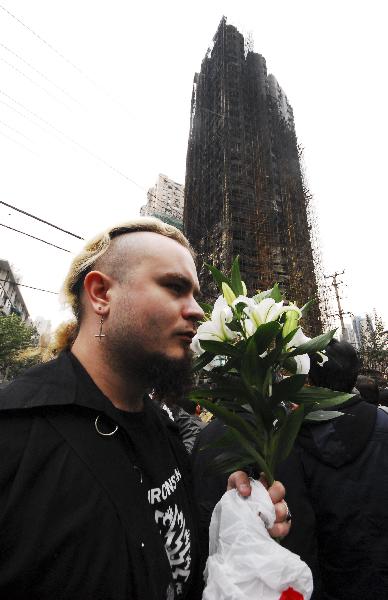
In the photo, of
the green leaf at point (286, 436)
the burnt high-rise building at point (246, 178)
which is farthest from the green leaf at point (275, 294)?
the burnt high-rise building at point (246, 178)

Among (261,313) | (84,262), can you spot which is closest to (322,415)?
(261,313)

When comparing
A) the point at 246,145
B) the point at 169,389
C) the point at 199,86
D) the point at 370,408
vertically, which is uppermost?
the point at 199,86

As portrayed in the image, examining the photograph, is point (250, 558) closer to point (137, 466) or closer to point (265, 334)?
point (137, 466)

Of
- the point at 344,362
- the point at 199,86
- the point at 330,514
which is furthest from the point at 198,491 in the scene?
the point at 199,86

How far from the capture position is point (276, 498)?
102cm

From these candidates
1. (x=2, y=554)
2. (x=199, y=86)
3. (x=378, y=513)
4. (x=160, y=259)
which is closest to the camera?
(x=2, y=554)

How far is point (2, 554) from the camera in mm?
683

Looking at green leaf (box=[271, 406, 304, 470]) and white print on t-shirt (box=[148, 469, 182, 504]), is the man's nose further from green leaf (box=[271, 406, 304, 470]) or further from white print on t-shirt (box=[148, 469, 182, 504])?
white print on t-shirt (box=[148, 469, 182, 504])

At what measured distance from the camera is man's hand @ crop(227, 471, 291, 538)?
989mm

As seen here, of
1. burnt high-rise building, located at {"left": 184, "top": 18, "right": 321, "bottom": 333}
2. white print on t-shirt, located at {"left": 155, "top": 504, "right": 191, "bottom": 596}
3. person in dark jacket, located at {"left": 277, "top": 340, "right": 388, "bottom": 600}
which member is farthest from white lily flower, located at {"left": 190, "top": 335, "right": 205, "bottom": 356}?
burnt high-rise building, located at {"left": 184, "top": 18, "right": 321, "bottom": 333}

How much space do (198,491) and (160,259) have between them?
1318 millimetres

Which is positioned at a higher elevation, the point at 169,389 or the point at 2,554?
the point at 169,389

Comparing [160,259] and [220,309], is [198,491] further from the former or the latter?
[160,259]

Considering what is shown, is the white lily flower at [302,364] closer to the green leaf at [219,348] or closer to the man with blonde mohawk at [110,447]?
the green leaf at [219,348]
